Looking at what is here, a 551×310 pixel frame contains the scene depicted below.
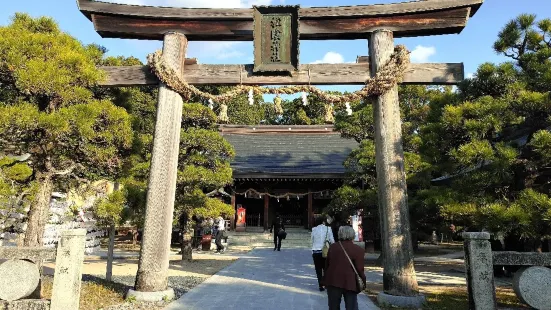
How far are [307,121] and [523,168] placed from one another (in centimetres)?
3513

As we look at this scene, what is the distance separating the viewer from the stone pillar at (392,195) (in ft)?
20.8

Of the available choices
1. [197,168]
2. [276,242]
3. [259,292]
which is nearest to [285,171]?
[276,242]

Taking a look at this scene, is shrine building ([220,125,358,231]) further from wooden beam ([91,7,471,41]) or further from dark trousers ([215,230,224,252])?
wooden beam ([91,7,471,41])

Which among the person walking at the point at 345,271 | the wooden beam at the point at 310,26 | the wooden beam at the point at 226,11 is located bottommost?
the person walking at the point at 345,271

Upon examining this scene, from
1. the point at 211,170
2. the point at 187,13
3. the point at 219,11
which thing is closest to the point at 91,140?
the point at 187,13

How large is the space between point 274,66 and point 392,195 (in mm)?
3388

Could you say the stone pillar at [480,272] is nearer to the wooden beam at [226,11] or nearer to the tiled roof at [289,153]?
the wooden beam at [226,11]

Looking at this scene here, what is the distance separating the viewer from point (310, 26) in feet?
24.3

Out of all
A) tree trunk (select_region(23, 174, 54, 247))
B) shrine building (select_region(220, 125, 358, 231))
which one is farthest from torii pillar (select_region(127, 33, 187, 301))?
shrine building (select_region(220, 125, 358, 231))

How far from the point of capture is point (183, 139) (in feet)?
40.2

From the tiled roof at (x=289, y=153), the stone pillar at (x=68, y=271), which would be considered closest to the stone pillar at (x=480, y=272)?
the stone pillar at (x=68, y=271)

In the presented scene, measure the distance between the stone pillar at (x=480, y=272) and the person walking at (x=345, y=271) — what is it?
2.10 m

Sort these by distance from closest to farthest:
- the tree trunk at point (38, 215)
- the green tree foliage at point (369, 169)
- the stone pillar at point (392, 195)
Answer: the stone pillar at point (392, 195), the tree trunk at point (38, 215), the green tree foliage at point (369, 169)

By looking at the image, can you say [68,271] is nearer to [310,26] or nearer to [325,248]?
[325,248]
